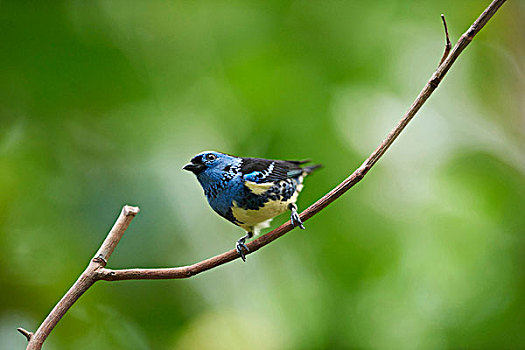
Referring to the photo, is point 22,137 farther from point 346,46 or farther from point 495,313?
point 495,313

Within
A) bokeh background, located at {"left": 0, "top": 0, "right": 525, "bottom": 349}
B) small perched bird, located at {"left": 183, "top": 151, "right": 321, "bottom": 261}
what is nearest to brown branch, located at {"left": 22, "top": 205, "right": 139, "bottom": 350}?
small perched bird, located at {"left": 183, "top": 151, "right": 321, "bottom": 261}

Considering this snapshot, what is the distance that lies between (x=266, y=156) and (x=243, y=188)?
1.97 ft

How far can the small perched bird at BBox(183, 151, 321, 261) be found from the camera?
793mm

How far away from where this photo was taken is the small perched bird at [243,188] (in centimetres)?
79

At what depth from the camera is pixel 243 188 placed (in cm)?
80

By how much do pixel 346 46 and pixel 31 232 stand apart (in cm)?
104

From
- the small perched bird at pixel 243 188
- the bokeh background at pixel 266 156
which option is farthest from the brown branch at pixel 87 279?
the bokeh background at pixel 266 156

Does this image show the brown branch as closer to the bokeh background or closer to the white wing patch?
the white wing patch

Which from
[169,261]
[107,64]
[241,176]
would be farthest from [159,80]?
[241,176]

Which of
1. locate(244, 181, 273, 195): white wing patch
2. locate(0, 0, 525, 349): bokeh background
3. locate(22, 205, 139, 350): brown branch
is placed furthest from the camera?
locate(0, 0, 525, 349): bokeh background

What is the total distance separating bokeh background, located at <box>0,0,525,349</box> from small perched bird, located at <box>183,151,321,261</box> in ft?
1.70

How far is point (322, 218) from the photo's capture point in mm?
1373

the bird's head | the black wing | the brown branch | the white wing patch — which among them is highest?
the bird's head

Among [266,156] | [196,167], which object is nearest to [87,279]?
[196,167]
